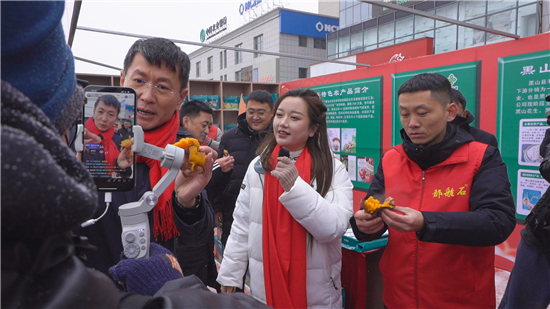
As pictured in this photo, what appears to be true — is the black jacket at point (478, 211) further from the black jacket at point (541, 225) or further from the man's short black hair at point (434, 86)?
the black jacket at point (541, 225)

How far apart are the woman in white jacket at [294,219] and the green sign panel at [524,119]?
2205 mm

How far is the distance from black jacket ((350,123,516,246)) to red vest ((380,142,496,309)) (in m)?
0.04

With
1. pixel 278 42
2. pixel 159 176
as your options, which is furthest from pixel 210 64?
pixel 159 176

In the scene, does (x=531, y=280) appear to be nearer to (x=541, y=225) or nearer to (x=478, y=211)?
(x=541, y=225)

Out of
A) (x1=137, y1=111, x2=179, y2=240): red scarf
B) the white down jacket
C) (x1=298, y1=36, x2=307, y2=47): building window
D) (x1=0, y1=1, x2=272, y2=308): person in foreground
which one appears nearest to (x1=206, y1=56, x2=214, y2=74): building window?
(x1=298, y1=36, x2=307, y2=47): building window

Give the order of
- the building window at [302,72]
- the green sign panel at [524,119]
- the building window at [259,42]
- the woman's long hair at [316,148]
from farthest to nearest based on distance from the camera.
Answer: the building window at [302,72] → the building window at [259,42] → the green sign panel at [524,119] → the woman's long hair at [316,148]

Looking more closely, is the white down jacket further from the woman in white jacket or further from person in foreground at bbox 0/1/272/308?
person in foreground at bbox 0/1/272/308

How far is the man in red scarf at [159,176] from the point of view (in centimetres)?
117

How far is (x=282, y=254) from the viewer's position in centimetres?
182

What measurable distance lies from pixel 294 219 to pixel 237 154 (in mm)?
1427

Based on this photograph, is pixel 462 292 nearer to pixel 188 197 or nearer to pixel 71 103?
pixel 188 197

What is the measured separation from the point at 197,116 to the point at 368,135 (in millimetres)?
2360

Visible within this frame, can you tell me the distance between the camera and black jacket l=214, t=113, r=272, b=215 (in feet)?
9.89

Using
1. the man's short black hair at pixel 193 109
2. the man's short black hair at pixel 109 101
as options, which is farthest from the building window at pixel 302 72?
the man's short black hair at pixel 109 101
